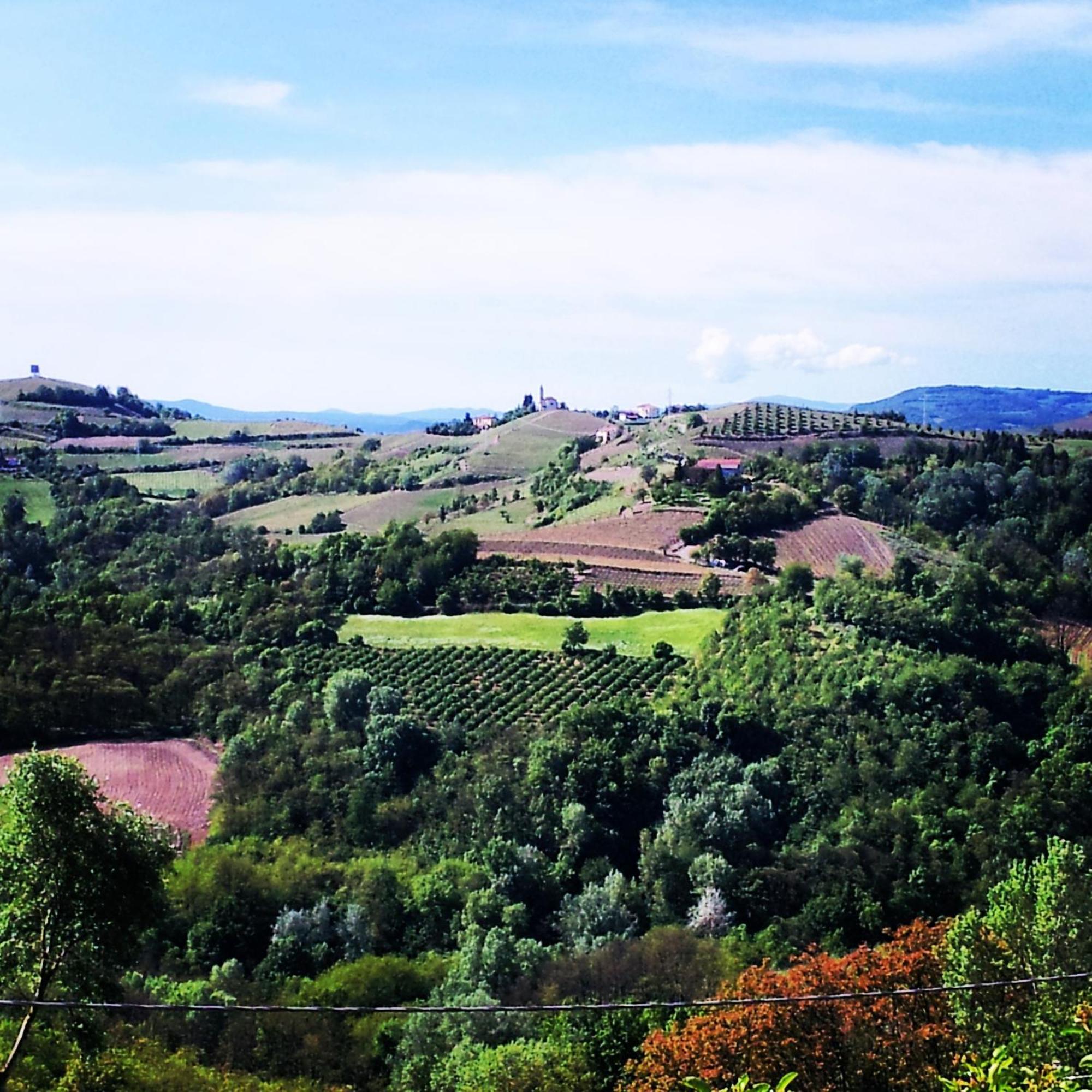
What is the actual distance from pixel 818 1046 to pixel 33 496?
67.0m

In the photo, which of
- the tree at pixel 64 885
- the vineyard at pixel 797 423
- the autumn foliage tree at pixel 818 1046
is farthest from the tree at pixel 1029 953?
the vineyard at pixel 797 423

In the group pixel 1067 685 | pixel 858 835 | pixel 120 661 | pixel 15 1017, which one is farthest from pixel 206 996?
pixel 1067 685

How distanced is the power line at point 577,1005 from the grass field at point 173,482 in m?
62.5

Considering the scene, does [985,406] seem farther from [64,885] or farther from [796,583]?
[64,885]

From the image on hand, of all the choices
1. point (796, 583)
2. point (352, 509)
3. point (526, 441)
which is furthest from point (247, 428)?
point (796, 583)

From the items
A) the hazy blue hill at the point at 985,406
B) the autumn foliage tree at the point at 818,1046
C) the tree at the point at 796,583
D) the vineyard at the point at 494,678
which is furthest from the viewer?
the hazy blue hill at the point at 985,406

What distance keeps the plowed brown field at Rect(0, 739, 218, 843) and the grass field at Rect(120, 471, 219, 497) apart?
4176cm

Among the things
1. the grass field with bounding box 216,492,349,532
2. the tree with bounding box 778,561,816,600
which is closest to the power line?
the tree with bounding box 778,561,816,600

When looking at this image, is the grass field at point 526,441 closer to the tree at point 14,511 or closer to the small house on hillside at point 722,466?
the small house on hillside at point 722,466

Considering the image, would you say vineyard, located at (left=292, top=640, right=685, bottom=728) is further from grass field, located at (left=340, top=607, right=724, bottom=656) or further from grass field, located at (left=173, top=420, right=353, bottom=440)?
grass field, located at (left=173, top=420, right=353, bottom=440)

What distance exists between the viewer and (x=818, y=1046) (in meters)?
17.6

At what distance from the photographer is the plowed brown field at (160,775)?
35562mm

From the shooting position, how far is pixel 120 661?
1710 inches

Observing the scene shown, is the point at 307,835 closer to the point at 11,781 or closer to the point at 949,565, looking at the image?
the point at 11,781
